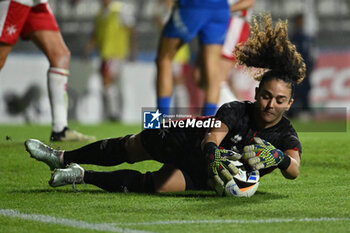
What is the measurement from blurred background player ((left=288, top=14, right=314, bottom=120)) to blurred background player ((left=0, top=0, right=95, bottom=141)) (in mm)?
7881

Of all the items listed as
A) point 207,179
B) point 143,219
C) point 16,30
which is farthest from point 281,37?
point 16,30

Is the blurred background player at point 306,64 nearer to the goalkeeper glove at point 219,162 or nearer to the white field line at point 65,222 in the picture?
the goalkeeper glove at point 219,162

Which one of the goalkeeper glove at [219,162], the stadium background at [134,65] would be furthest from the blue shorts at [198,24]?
the stadium background at [134,65]

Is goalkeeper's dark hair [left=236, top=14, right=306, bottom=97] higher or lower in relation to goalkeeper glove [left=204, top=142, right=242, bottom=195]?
higher

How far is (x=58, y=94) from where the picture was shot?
8703 mm

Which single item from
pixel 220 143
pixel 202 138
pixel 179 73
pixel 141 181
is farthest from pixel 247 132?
pixel 179 73

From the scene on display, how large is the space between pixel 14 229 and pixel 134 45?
12.6 m

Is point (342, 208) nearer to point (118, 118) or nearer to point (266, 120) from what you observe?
point (266, 120)

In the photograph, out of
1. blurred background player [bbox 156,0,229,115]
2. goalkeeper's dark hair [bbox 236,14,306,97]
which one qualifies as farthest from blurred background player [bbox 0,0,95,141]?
goalkeeper's dark hair [bbox 236,14,306,97]

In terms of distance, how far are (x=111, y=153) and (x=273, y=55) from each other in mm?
1290

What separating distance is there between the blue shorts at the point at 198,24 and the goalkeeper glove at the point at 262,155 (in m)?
4.28

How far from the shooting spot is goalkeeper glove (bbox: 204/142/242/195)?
4805mm

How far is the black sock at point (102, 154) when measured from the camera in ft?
18.5

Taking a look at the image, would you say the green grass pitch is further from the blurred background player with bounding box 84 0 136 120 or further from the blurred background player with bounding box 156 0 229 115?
the blurred background player with bounding box 84 0 136 120
